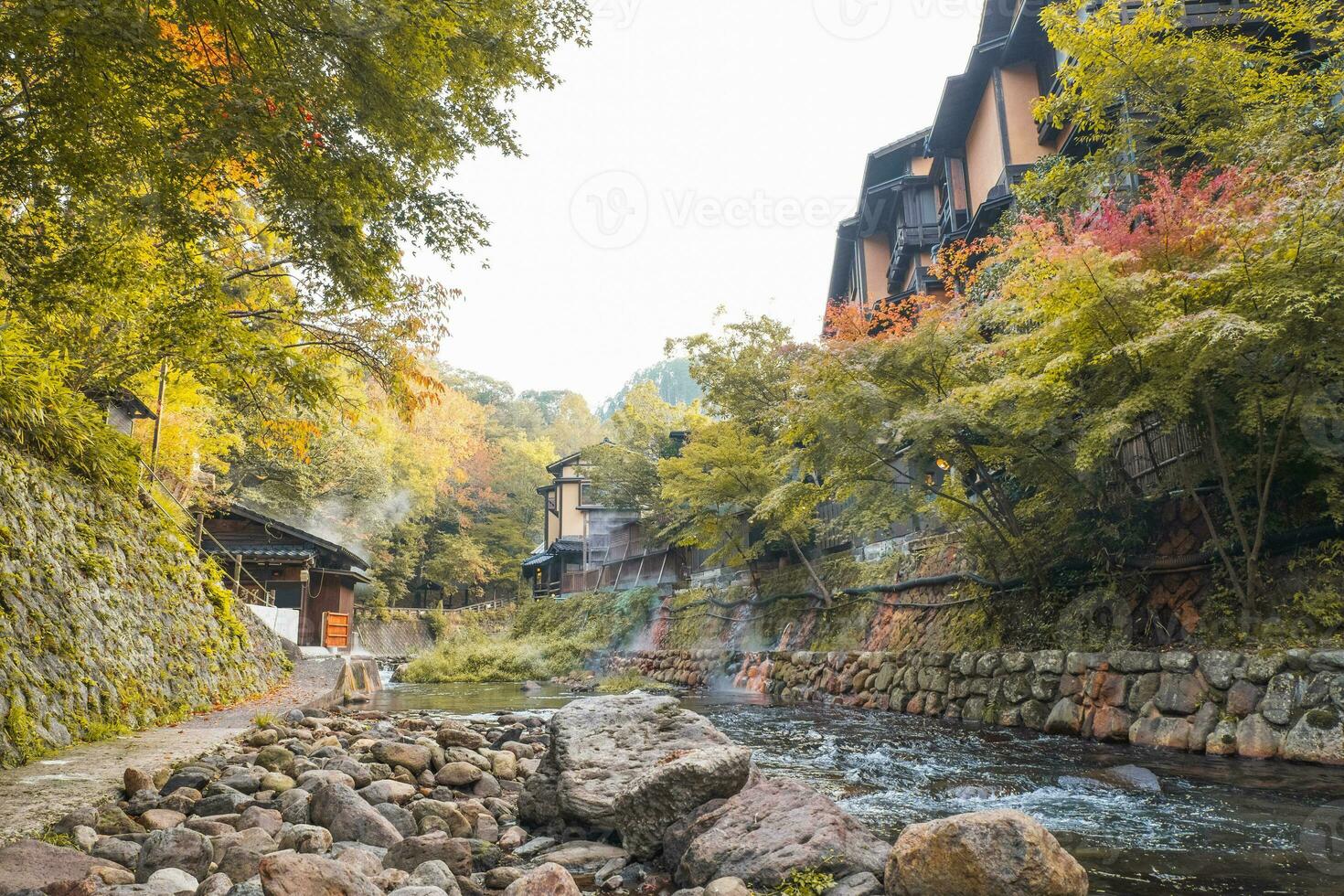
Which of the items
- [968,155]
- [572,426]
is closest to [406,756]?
[968,155]

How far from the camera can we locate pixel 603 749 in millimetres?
5844

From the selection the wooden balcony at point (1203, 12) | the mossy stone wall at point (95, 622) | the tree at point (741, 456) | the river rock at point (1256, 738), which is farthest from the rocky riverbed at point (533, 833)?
the wooden balcony at point (1203, 12)

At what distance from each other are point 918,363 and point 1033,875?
335 inches

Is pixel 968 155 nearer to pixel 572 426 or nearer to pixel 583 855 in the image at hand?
pixel 583 855

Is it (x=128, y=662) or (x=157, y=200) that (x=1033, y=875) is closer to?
(x=157, y=200)

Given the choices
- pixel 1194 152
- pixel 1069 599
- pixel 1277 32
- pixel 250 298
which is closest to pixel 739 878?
pixel 250 298

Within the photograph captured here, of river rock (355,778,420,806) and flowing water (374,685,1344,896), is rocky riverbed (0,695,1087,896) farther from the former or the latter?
flowing water (374,685,1344,896)

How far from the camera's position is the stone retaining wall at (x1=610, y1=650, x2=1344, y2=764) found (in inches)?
273

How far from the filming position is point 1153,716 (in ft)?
26.8

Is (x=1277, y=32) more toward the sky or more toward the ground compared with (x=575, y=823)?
more toward the sky

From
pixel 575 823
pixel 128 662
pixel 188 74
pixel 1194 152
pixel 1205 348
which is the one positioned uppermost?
pixel 1194 152

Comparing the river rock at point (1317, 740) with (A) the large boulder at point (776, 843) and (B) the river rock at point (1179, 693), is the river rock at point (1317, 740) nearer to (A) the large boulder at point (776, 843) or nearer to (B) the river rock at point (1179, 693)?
(B) the river rock at point (1179, 693)

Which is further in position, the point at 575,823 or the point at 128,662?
the point at 128,662

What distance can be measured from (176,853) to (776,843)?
2951 mm
